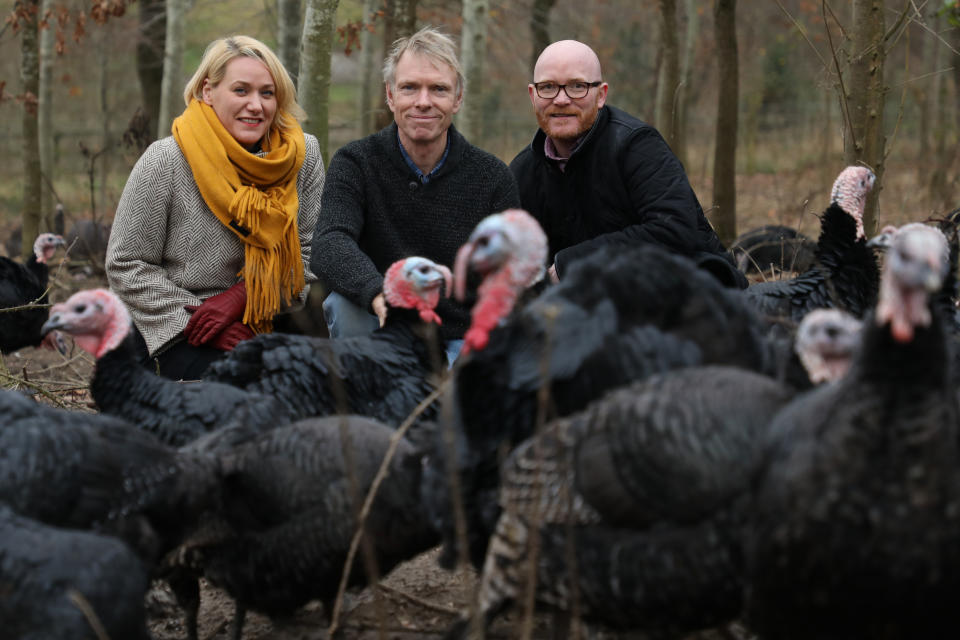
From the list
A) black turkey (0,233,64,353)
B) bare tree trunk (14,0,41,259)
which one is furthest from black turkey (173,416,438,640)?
bare tree trunk (14,0,41,259)

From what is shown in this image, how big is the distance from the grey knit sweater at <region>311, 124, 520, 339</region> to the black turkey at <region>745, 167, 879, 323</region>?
1324 mm

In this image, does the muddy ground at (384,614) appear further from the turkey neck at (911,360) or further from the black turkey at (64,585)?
the turkey neck at (911,360)

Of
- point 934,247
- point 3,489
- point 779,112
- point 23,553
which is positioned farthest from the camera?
point 779,112

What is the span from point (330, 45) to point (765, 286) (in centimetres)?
285

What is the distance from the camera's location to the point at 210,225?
4.74m

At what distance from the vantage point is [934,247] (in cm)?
216

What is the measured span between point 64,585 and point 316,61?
13.1 ft

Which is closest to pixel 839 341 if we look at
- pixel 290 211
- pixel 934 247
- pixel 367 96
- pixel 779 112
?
pixel 934 247

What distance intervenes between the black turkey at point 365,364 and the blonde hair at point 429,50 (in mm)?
1121

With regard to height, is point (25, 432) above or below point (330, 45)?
below

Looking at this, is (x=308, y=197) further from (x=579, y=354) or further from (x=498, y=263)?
(x=579, y=354)

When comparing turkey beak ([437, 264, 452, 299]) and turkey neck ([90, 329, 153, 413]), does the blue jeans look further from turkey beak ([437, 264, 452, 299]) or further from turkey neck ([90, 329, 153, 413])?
turkey neck ([90, 329, 153, 413])

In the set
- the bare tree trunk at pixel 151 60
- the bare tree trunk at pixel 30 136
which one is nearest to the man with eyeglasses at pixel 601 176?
the bare tree trunk at pixel 30 136

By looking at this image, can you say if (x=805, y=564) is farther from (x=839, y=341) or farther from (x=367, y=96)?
(x=367, y=96)
